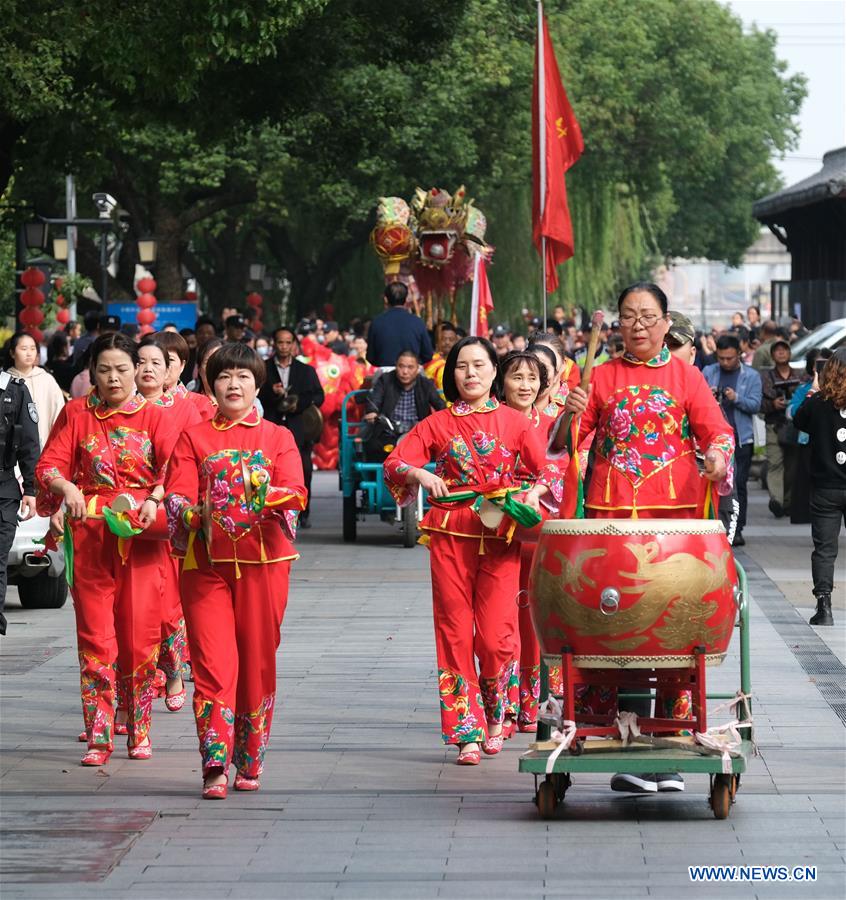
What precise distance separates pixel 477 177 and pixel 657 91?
17.6m

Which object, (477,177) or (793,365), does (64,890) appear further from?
(477,177)

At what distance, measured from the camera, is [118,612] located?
8812mm

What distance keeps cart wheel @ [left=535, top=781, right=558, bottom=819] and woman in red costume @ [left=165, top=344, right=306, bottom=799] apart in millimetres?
1185

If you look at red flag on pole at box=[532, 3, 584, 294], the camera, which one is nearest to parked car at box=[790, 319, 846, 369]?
red flag on pole at box=[532, 3, 584, 294]

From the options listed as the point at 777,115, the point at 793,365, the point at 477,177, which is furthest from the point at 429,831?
the point at 777,115

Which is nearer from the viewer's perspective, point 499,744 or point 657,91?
point 499,744

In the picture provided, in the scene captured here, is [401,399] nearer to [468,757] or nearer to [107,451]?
[107,451]

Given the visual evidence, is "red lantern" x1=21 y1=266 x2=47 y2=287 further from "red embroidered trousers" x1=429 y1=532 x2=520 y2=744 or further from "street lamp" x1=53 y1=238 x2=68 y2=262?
"red embroidered trousers" x1=429 y1=532 x2=520 y2=744

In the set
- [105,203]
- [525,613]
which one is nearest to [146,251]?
[105,203]

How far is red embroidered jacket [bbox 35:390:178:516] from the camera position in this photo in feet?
28.8

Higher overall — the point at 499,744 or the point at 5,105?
the point at 5,105

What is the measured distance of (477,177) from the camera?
1679 inches

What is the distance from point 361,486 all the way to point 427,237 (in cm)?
703

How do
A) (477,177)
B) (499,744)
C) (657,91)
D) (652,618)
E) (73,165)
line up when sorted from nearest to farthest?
1. (652,618)
2. (499,744)
3. (73,165)
4. (477,177)
5. (657,91)
